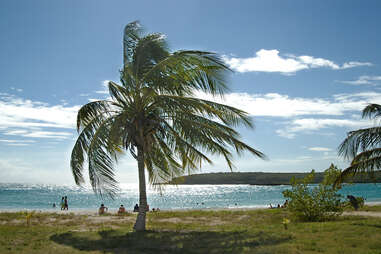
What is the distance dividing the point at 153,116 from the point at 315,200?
8.19 meters

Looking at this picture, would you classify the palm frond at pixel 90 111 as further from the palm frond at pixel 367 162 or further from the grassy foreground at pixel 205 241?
the palm frond at pixel 367 162

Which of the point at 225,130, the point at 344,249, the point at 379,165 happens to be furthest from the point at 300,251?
the point at 379,165

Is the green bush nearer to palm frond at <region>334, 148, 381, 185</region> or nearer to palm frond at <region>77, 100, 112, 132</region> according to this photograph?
palm frond at <region>334, 148, 381, 185</region>

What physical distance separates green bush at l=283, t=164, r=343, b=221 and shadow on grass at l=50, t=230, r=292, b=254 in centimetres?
532

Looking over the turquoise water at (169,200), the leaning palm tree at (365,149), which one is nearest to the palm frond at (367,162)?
the leaning palm tree at (365,149)

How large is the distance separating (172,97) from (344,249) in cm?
645

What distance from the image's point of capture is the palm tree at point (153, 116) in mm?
11148

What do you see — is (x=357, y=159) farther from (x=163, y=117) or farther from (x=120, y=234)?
(x=120, y=234)

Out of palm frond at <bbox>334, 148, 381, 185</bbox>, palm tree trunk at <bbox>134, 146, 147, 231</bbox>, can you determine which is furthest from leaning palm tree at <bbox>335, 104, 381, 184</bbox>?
palm tree trunk at <bbox>134, 146, 147, 231</bbox>

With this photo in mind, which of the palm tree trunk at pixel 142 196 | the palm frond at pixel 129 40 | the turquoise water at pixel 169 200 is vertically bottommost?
the turquoise water at pixel 169 200

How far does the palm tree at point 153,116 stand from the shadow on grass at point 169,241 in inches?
58.4

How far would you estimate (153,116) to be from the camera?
39.8 ft

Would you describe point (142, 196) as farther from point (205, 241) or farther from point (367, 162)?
point (367, 162)

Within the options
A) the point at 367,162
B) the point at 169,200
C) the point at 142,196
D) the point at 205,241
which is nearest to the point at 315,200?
the point at 367,162
